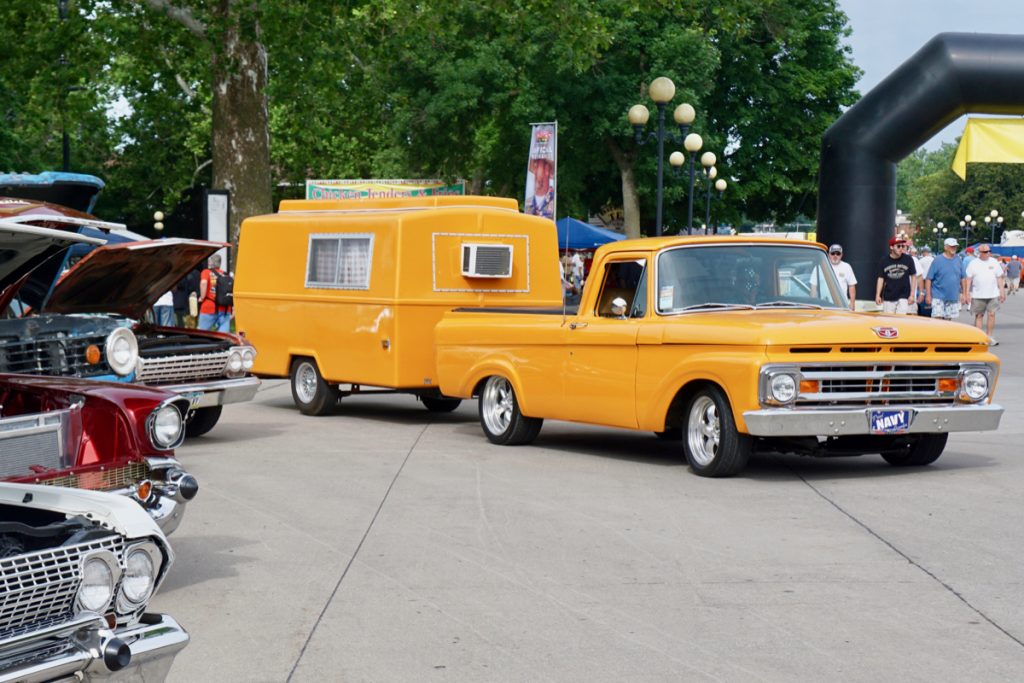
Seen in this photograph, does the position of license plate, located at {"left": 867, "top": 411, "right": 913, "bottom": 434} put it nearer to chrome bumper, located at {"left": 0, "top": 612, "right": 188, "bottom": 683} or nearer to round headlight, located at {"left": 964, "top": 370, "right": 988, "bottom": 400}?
round headlight, located at {"left": 964, "top": 370, "right": 988, "bottom": 400}

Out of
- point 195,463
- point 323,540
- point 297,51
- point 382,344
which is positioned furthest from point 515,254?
point 297,51

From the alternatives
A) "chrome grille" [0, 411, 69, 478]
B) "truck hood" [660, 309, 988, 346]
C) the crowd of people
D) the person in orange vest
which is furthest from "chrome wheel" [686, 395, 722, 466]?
the person in orange vest

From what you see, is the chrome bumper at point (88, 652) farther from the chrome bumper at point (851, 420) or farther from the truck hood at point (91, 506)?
the chrome bumper at point (851, 420)

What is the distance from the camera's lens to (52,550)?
4.33m

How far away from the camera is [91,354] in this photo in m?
10.2

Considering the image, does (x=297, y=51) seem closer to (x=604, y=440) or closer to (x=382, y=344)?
(x=382, y=344)

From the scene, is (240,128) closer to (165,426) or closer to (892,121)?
(892,121)

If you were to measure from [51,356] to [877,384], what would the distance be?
578cm

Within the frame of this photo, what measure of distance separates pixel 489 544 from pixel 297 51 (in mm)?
23055

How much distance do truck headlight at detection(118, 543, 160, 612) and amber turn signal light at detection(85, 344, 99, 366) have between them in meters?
5.78

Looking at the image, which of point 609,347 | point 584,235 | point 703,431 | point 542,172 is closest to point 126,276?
point 609,347

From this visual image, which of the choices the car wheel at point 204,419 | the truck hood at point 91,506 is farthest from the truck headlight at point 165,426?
the car wheel at point 204,419

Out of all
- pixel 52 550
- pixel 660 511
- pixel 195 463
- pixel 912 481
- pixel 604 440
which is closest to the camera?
pixel 52 550

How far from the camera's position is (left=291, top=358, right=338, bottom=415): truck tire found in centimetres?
1672
